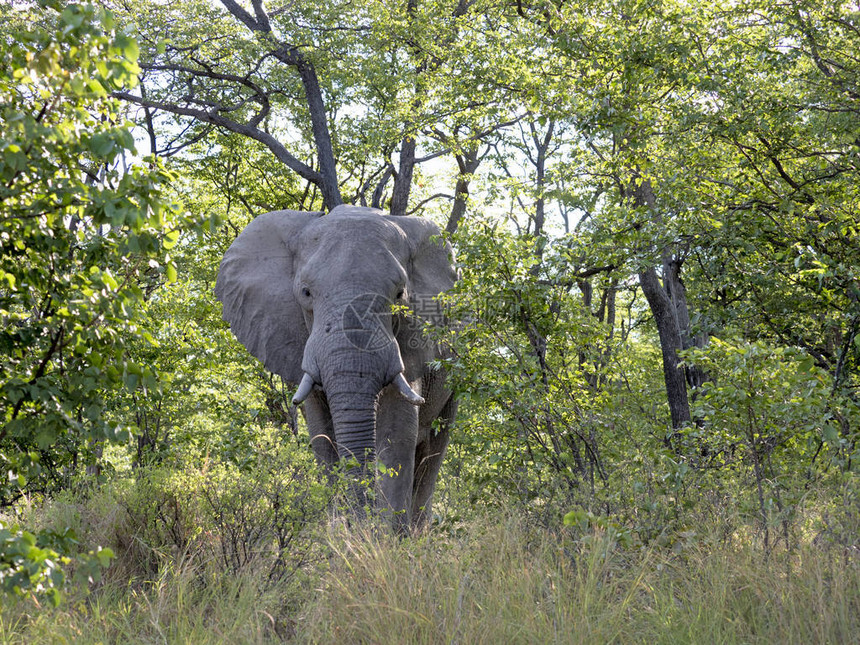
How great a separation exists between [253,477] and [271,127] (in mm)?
14605

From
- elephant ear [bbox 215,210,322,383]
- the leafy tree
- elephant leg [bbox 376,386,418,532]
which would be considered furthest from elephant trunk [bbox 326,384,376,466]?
the leafy tree

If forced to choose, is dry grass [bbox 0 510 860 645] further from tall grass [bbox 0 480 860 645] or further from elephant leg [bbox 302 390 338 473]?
elephant leg [bbox 302 390 338 473]

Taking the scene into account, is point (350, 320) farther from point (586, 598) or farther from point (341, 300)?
point (586, 598)

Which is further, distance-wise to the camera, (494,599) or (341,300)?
(341,300)

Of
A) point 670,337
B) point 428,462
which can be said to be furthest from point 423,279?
point 670,337

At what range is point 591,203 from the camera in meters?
13.6

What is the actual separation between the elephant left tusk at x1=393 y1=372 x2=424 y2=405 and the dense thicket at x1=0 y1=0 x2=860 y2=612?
1.53 feet

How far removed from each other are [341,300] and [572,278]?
208cm

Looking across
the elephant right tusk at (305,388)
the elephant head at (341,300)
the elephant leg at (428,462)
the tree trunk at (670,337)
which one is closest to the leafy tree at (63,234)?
the elephant head at (341,300)

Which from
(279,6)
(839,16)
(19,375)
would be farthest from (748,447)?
(279,6)

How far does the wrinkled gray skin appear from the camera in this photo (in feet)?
23.8

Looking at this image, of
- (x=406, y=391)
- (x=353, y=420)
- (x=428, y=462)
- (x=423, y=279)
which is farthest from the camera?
(x=428, y=462)

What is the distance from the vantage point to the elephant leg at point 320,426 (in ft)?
26.1

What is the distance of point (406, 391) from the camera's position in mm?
7512
